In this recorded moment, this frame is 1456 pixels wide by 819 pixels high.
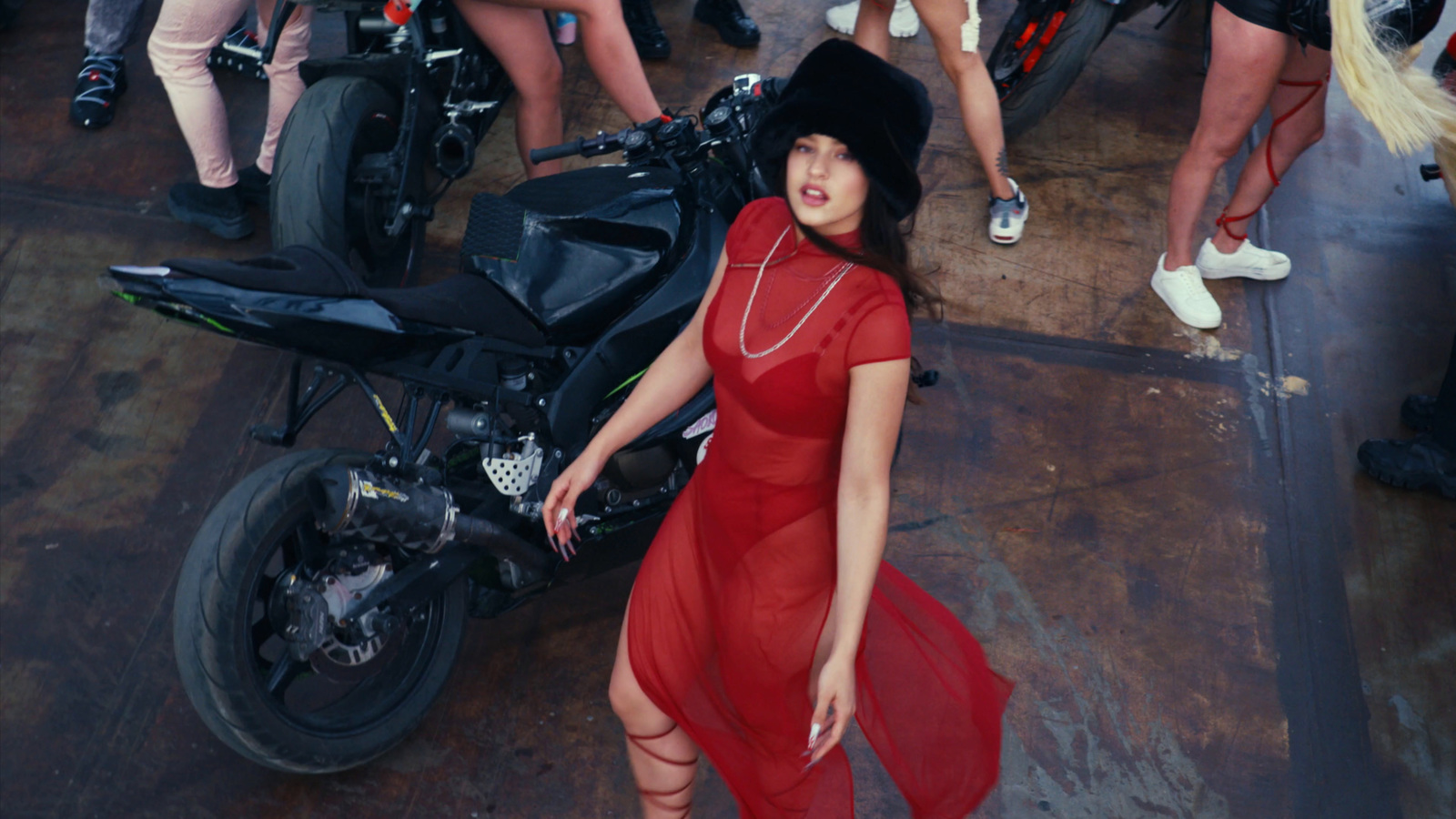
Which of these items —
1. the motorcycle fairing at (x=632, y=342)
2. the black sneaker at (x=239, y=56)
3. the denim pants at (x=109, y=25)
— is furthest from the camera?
the black sneaker at (x=239, y=56)

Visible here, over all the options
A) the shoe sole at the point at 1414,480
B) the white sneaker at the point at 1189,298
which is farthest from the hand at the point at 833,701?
the white sneaker at the point at 1189,298

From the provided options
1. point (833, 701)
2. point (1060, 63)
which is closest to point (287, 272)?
point (833, 701)

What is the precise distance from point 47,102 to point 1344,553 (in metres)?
4.69

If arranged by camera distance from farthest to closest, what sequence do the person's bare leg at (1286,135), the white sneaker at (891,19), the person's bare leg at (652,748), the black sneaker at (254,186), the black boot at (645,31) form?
the white sneaker at (891,19), the black boot at (645,31), the black sneaker at (254,186), the person's bare leg at (1286,135), the person's bare leg at (652,748)

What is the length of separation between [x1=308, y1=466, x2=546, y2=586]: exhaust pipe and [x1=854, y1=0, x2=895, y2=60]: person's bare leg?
2.46 metres

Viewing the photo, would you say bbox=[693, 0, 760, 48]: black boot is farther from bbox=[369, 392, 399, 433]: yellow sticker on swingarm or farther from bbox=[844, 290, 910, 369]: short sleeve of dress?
bbox=[844, 290, 910, 369]: short sleeve of dress

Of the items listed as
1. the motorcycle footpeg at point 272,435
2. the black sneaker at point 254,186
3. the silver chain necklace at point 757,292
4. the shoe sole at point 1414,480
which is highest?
the silver chain necklace at point 757,292

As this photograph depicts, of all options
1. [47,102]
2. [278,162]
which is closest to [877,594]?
[278,162]

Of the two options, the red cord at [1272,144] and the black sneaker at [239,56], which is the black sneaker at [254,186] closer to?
the black sneaker at [239,56]

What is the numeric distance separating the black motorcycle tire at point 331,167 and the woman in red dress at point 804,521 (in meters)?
1.39

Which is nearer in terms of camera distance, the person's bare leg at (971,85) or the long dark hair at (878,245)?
the long dark hair at (878,245)

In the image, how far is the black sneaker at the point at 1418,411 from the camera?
3.52m

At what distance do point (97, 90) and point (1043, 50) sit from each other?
3.49 m

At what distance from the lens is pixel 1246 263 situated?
157 inches
